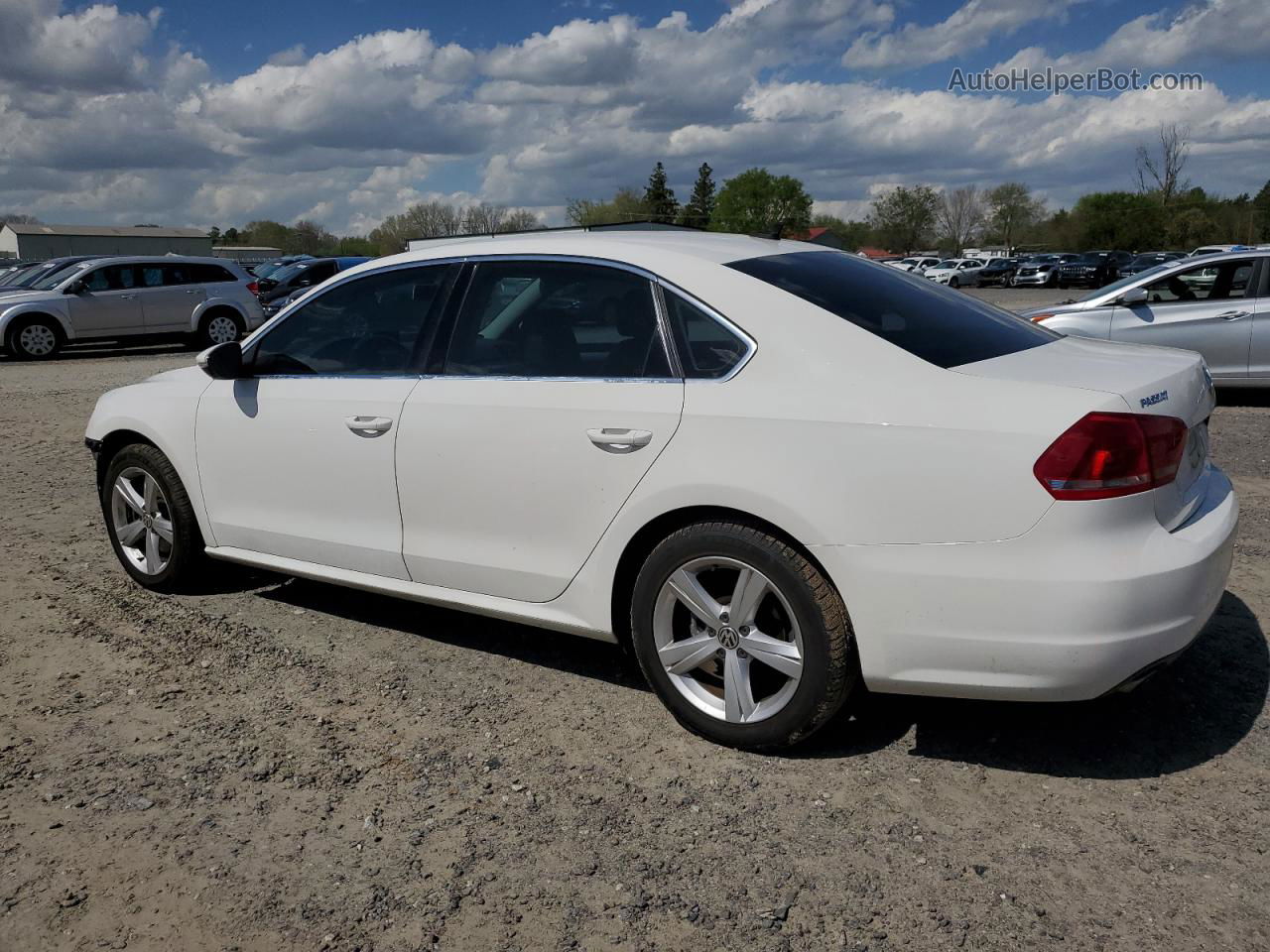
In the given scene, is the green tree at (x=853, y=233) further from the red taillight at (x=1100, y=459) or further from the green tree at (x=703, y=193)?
the red taillight at (x=1100, y=459)

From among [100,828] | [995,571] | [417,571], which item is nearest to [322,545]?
[417,571]

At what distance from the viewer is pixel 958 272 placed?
5025 cm

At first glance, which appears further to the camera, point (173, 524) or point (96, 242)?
point (96, 242)

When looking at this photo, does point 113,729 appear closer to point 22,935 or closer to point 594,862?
point 22,935

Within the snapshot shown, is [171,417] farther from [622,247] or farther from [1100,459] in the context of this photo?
[1100,459]

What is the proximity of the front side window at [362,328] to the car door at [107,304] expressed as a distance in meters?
17.1

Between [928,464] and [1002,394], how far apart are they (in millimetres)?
287

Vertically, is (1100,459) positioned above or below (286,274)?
below

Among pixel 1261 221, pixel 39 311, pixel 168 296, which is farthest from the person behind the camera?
pixel 1261 221

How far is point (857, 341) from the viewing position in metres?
3.30

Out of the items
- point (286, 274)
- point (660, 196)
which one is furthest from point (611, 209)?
point (286, 274)

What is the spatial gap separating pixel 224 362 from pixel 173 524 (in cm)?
94

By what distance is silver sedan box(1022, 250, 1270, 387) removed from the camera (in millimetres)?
10469

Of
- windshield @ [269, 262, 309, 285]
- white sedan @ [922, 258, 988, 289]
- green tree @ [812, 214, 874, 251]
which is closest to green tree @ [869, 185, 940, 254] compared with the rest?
green tree @ [812, 214, 874, 251]
